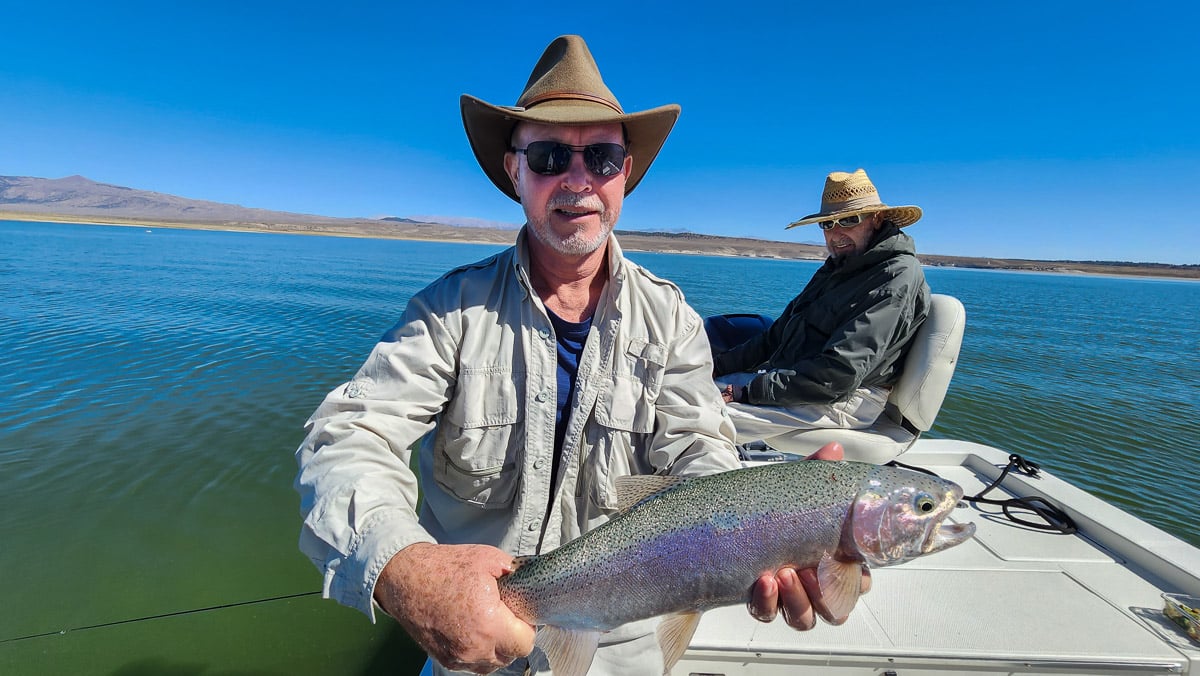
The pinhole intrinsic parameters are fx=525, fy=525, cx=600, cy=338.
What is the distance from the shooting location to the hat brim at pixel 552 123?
95.6 inches

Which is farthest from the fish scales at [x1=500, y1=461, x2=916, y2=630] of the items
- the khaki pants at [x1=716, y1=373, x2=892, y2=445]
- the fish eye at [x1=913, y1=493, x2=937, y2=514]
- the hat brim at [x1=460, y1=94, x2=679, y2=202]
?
the khaki pants at [x1=716, y1=373, x2=892, y2=445]

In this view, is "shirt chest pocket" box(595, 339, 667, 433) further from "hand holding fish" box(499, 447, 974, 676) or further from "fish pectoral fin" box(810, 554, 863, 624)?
"fish pectoral fin" box(810, 554, 863, 624)

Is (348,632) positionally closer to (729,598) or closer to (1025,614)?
(729,598)

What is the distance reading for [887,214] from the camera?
549 cm

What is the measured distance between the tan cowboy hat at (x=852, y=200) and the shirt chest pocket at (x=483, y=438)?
4.16m

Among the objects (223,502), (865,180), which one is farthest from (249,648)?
(865,180)

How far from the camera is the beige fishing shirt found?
7.39ft

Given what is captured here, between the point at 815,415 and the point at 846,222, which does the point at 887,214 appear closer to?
the point at 846,222

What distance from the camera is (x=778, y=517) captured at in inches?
81.3

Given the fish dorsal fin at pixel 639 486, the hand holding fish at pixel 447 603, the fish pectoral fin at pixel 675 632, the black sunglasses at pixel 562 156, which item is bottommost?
the fish pectoral fin at pixel 675 632

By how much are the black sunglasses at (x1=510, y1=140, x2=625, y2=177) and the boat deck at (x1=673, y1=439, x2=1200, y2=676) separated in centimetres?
261

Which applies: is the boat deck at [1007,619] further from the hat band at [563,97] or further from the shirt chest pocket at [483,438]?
the hat band at [563,97]

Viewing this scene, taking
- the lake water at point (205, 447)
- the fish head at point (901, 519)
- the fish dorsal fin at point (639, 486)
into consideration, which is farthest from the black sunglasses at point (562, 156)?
the lake water at point (205, 447)

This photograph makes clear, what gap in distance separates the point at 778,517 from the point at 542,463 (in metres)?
1.02
